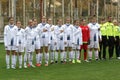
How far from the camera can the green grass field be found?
17.3 m

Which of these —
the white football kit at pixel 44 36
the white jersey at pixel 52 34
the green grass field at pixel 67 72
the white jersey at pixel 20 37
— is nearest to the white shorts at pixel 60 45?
the white jersey at pixel 52 34

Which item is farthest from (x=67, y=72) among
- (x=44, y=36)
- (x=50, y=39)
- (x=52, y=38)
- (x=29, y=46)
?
(x=52, y=38)

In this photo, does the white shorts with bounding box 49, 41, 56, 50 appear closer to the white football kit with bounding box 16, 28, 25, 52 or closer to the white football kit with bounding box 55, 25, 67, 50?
the white football kit with bounding box 55, 25, 67, 50

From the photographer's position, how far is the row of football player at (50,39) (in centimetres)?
2030

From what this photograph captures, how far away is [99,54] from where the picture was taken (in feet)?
80.8

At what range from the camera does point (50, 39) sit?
867 inches

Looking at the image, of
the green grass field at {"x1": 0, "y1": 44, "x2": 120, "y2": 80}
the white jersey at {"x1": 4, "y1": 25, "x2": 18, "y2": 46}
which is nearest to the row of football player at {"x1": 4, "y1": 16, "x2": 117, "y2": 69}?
the white jersey at {"x1": 4, "y1": 25, "x2": 18, "y2": 46}

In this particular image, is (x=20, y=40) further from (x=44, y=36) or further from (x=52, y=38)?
(x=52, y=38)

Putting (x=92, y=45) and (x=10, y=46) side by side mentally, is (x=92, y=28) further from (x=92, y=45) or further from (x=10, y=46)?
(x=10, y=46)

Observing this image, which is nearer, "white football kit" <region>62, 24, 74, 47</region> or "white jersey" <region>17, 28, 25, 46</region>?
"white jersey" <region>17, 28, 25, 46</region>

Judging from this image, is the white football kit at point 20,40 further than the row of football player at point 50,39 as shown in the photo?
Yes

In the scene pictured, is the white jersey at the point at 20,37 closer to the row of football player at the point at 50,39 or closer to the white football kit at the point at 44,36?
the row of football player at the point at 50,39

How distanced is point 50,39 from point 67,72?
3.50m

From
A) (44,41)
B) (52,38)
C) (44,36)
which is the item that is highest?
(44,36)
